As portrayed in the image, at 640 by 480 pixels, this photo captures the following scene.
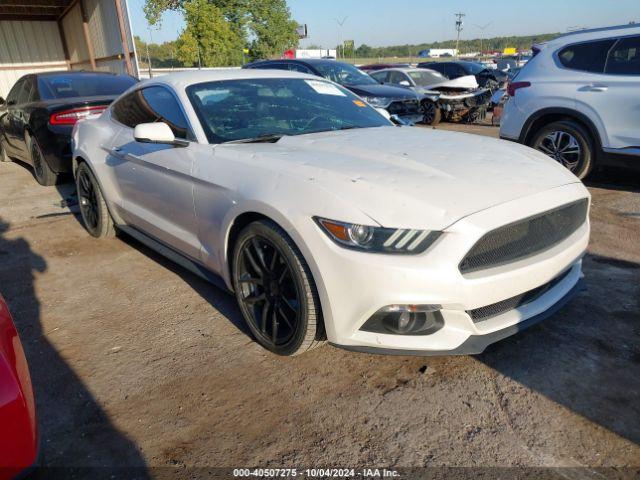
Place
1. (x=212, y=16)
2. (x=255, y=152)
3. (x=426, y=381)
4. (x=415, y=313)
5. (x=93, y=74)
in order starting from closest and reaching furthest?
(x=415, y=313) < (x=426, y=381) < (x=255, y=152) < (x=93, y=74) < (x=212, y=16)

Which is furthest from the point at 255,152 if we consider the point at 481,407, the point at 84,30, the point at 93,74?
the point at 84,30

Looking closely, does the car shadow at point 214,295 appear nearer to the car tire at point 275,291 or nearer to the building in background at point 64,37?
the car tire at point 275,291

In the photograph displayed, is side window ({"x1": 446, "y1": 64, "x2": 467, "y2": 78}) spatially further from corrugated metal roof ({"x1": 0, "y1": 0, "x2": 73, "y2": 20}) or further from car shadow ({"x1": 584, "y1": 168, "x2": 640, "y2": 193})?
corrugated metal roof ({"x1": 0, "y1": 0, "x2": 73, "y2": 20})

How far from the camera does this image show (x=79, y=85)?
22.2 ft

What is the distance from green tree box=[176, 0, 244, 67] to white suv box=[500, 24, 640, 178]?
37.1 m

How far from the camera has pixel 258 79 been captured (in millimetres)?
3568

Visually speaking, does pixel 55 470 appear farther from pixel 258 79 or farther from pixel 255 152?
pixel 258 79

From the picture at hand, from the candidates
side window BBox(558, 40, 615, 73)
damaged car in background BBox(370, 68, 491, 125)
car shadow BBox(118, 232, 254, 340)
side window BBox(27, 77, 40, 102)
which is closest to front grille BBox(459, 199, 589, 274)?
car shadow BBox(118, 232, 254, 340)

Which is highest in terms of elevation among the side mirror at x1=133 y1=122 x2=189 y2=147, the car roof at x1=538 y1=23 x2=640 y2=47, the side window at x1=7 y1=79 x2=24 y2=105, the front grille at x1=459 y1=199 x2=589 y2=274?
the car roof at x1=538 y1=23 x2=640 y2=47

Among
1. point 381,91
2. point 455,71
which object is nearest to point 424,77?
point 455,71

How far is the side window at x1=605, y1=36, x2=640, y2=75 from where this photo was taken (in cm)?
521

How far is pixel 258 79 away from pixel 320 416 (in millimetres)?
2465

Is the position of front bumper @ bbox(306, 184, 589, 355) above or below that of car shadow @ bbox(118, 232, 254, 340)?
above

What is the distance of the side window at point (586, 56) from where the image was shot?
5.44 metres
